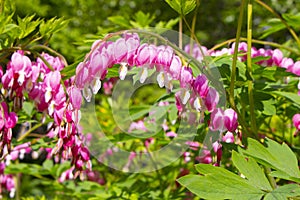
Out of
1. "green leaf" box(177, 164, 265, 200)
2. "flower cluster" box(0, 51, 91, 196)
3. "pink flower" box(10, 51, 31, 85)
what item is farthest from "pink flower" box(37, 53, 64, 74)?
"green leaf" box(177, 164, 265, 200)

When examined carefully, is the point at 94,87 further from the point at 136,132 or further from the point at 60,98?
the point at 136,132

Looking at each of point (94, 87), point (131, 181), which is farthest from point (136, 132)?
point (94, 87)

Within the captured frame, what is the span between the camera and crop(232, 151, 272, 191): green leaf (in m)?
1.21

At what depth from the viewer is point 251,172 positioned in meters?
1.23

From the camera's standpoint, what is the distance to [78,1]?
858 cm

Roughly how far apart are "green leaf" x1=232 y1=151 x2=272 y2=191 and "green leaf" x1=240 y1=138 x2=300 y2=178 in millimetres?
40

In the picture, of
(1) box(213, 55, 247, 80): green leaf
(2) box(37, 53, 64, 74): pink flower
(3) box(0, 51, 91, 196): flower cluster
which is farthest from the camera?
(2) box(37, 53, 64, 74): pink flower

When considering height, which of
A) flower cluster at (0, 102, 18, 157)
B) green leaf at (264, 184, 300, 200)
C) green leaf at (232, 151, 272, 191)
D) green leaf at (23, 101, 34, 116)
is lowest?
green leaf at (264, 184, 300, 200)

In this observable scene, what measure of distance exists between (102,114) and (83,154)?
1616 millimetres

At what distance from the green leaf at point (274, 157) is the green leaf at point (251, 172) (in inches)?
1.6

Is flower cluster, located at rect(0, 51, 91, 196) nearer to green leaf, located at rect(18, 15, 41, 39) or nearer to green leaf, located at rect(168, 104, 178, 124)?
green leaf, located at rect(18, 15, 41, 39)

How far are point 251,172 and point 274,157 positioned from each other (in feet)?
0.35

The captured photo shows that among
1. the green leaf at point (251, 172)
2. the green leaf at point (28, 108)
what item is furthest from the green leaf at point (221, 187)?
the green leaf at point (28, 108)

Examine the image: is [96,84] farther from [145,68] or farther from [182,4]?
[182,4]
